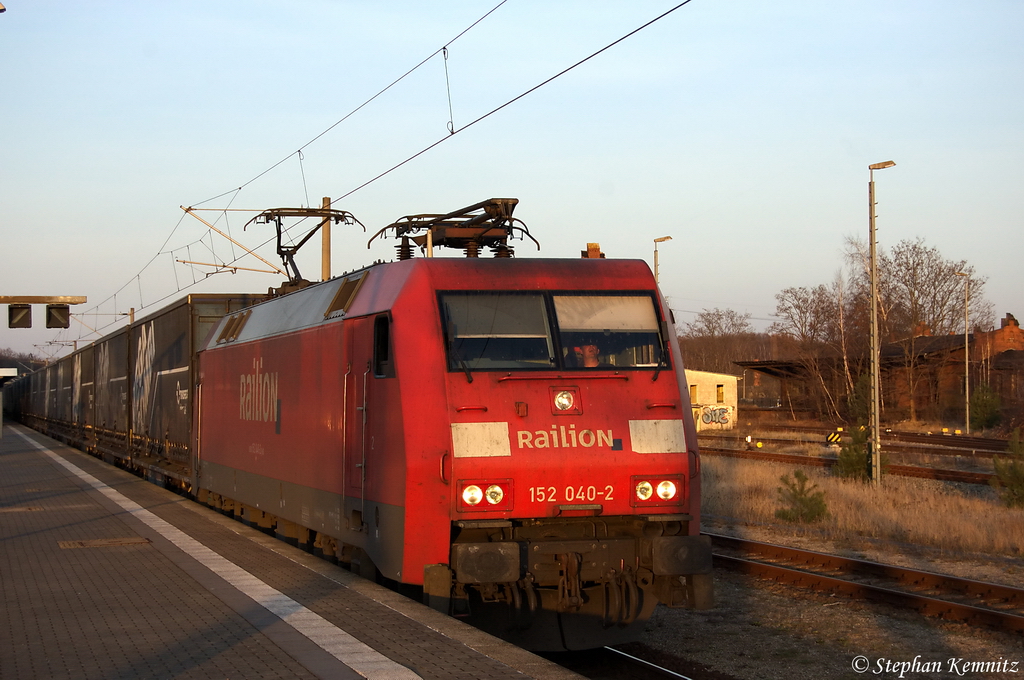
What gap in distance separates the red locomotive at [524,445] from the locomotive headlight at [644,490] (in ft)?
0.04

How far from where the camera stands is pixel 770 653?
8.70 metres

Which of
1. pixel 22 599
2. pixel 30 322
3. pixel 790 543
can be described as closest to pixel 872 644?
pixel 790 543

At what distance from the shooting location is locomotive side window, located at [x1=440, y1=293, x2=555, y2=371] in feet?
26.8

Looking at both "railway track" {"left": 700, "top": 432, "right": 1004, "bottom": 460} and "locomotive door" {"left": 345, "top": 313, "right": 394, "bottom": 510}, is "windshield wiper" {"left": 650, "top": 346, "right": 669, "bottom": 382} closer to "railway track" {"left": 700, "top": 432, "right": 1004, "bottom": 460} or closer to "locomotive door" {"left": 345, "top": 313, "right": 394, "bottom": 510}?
"locomotive door" {"left": 345, "top": 313, "right": 394, "bottom": 510}

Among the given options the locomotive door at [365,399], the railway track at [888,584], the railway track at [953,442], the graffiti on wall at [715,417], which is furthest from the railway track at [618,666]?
the graffiti on wall at [715,417]

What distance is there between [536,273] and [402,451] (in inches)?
77.3

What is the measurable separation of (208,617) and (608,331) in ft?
12.8

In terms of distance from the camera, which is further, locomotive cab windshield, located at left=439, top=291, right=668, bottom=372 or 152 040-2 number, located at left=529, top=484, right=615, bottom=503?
locomotive cab windshield, located at left=439, top=291, right=668, bottom=372

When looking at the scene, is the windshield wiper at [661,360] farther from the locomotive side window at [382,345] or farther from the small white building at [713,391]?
the small white building at [713,391]

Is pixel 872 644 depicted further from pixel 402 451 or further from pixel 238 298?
pixel 238 298

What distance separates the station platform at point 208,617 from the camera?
6.05 m

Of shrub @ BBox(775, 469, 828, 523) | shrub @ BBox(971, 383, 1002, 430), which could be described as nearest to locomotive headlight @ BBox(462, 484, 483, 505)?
shrub @ BBox(775, 469, 828, 523)

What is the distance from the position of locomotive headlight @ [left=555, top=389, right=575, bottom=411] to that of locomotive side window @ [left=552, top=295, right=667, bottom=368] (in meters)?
0.29

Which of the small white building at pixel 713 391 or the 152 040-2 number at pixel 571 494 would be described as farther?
the small white building at pixel 713 391
